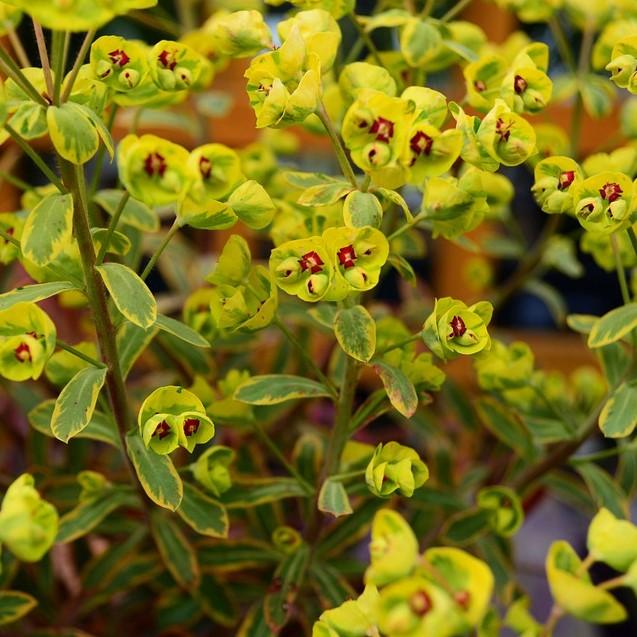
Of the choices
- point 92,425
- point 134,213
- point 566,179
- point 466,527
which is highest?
point 566,179

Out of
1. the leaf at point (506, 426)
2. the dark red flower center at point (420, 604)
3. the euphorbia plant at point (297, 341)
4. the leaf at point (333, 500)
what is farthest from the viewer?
the leaf at point (506, 426)

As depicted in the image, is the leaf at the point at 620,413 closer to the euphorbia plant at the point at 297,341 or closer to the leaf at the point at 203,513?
the euphorbia plant at the point at 297,341

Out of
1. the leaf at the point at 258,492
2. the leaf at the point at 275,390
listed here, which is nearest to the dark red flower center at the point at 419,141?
the leaf at the point at 275,390

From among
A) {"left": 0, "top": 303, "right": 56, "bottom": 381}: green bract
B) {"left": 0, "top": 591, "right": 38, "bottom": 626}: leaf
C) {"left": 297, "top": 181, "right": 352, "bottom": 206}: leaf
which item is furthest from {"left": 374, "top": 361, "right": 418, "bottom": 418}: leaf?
{"left": 0, "top": 591, "right": 38, "bottom": 626}: leaf

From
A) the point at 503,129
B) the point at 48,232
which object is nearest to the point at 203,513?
the point at 48,232

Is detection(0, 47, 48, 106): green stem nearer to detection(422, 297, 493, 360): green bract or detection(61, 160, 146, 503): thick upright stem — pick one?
detection(61, 160, 146, 503): thick upright stem

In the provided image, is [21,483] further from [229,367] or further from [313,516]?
[229,367]

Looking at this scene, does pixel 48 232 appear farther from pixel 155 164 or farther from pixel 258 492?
pixel 258 492
